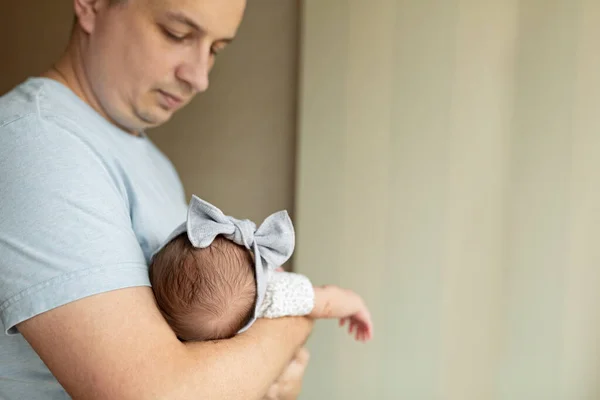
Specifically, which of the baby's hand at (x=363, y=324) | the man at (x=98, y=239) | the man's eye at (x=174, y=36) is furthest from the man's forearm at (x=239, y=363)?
the man's eye at (x=174, y=36)

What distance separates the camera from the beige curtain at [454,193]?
1318 mm

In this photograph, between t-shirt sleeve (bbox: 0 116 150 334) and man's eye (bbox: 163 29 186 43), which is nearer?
t-shirt sleeve (bbox: 0 116 150 334)

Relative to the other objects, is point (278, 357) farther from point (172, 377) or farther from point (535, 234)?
point (535, 234)

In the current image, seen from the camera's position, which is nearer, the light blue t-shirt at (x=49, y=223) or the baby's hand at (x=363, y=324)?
the light blue t-shirt at (x=49, y=223)

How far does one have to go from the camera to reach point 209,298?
35.6 inches

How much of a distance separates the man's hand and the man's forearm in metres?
0.13

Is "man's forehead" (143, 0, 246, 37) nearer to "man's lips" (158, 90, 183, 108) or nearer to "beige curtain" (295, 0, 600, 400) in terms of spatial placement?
"man's lips" (158, 90, 183, 108)

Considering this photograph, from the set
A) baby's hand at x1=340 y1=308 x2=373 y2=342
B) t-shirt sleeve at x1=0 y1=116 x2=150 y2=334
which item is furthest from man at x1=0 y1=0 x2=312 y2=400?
baby's hand at x1=340 y1=308 x2=373 y2=342

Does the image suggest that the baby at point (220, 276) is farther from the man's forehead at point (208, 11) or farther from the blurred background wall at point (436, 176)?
the blurred background wall at point (436, 176)

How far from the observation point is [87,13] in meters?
1.07

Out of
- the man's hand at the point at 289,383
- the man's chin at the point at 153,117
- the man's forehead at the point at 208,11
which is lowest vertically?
the man's hand at the point at 289,383

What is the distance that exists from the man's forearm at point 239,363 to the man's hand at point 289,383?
0.41 feet

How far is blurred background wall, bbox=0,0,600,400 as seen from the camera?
1321mm

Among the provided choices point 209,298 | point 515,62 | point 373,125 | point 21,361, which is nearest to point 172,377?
point 209,298
